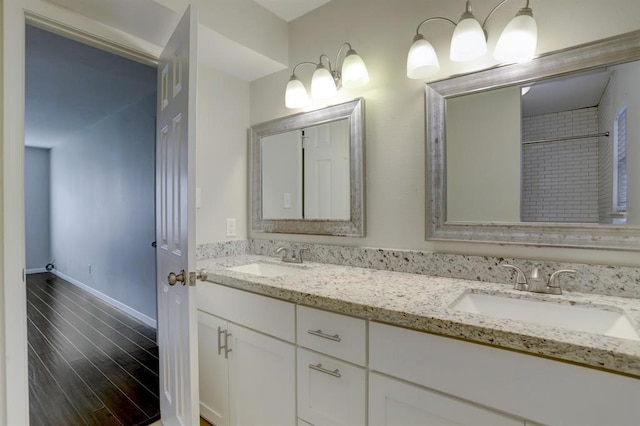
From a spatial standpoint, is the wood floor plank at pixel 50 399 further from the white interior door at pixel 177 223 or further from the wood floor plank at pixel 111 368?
the white interior door at pixel 177 223

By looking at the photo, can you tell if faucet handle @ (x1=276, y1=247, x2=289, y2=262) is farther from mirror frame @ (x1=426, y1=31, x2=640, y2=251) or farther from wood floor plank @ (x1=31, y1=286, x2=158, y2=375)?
wood floor plank @ (x1=31, y1=286, x2=158, y2=375)

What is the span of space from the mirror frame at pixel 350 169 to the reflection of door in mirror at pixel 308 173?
0.03m

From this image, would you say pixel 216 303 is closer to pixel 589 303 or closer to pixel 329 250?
pixel 329 250

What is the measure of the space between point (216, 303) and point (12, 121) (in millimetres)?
1081

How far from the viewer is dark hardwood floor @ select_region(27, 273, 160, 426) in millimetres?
1853

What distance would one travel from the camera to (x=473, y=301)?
1245 mm

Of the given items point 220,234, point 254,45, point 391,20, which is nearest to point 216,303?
point 220,234

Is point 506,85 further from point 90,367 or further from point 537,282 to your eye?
point 90,367

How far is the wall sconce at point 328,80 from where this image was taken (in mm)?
1647

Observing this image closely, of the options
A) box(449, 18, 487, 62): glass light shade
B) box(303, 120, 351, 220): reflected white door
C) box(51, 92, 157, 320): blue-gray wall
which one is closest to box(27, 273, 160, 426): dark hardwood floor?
box(51, 92, 157, 320): blue-gray wall

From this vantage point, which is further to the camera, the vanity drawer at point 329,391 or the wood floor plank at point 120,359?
the wood floor plank at point 120,359

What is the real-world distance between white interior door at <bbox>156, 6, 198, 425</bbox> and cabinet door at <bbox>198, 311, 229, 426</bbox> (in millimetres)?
177

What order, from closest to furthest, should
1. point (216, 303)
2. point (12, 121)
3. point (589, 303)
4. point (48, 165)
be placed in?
point (589, 303) → point (12, 121) → point (216, 303) → point (48, 165)

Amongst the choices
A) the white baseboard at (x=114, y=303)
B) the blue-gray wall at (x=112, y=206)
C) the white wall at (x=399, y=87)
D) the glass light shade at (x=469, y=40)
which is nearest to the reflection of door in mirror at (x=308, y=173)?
the white wall at (x=399, y=87)
